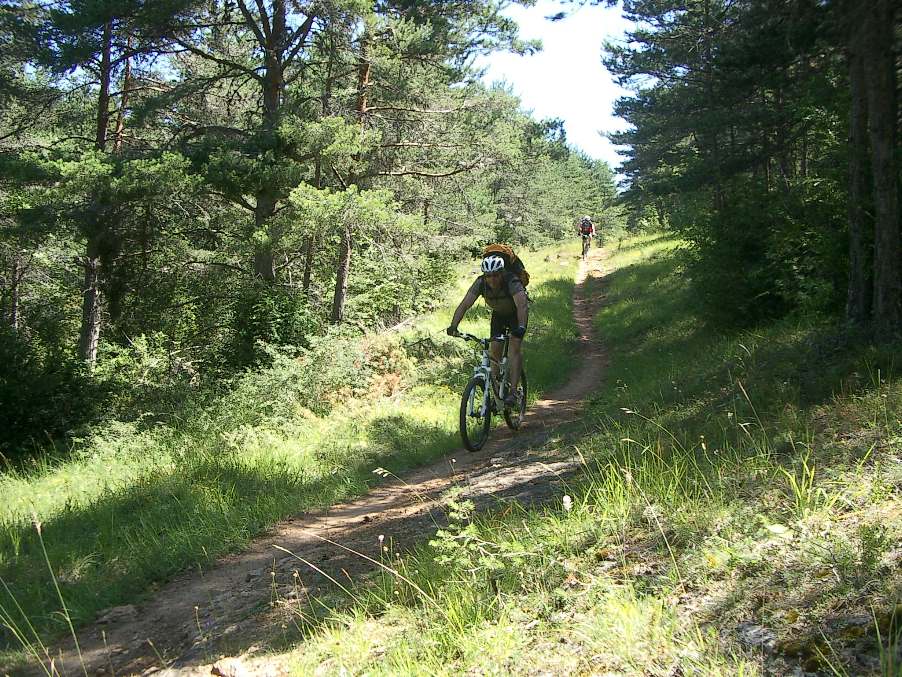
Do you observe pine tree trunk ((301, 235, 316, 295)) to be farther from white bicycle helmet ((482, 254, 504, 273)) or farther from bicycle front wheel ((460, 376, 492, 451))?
bicycle front wheel ((460, 376, 492, 451))

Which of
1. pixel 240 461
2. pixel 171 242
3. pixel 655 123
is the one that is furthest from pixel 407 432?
pixel 655 123

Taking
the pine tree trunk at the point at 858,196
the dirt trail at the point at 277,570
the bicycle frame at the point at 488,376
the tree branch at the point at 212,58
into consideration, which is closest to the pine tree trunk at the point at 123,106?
the tree branch at the point at 212,58

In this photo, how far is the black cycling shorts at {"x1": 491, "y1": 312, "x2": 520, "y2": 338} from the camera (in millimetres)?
7955

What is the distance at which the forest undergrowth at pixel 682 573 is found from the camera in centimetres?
240

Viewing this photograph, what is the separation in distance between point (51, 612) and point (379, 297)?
552 inches

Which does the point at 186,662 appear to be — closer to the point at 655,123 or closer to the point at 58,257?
the point at 58,257

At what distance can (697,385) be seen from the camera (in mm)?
7234

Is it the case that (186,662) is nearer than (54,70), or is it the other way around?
(186,662)

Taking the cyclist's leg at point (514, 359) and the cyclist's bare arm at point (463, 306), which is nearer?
the cyclist's bare arm at point (463, 306)

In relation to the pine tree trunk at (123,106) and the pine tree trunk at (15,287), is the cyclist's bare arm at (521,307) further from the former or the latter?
the pine tree trunk at (15,287)

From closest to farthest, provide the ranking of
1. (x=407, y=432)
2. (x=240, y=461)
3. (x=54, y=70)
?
(x=240, y=461) < (x=407, y=432) < (x=54, y=70)

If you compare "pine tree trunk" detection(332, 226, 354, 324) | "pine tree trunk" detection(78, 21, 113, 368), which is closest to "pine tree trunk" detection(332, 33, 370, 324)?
"pine tree trunk" detection(332, 226, 354, 324)

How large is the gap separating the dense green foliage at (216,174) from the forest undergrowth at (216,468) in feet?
5.39

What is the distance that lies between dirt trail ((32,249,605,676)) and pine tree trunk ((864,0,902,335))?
155 inches
